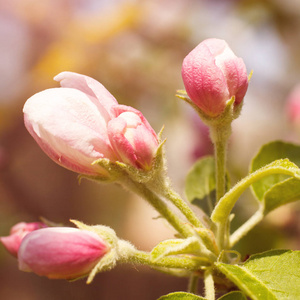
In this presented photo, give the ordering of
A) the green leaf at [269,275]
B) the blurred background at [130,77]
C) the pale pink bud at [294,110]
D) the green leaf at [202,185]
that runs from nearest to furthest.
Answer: the green leaf at [269,275] < the green leaf at [202,185] < the pale pink bud at [294,110] < the blurred background at [130,77]

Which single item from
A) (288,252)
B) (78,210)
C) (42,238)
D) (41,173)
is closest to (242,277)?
(288,252)

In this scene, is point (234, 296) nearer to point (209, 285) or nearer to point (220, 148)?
point (209, 285)

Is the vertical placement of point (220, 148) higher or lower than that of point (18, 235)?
higher

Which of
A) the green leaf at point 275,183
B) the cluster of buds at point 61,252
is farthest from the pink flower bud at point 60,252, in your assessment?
the green leaf at point 275,183

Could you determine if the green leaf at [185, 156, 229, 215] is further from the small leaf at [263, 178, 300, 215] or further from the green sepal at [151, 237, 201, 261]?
the green sepal at [151, 237, 201, 261]

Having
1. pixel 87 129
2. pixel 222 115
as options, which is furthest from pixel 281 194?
pixel 87 129

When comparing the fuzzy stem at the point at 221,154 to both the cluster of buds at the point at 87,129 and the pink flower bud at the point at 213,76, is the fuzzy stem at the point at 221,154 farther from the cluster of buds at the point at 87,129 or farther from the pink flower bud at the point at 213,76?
the cluster of buds at the point at 87,129

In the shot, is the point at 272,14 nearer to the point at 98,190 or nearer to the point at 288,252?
the point at 98,190
